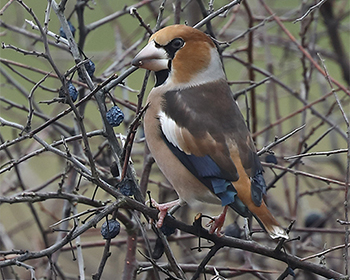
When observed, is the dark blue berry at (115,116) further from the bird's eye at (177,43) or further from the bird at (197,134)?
the bird's eye at (177,43)

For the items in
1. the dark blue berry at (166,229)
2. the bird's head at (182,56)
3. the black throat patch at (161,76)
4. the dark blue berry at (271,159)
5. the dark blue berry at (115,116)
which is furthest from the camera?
the dark blue berry at (271,159)

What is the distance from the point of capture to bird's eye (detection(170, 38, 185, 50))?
9.61 feet

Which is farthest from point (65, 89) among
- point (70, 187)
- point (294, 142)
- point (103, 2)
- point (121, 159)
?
point (294, 142)

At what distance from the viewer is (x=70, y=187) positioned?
11.7ft

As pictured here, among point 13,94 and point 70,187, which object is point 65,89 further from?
point 13,94

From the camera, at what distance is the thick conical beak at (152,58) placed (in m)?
2.72

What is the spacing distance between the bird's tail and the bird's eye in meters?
0.99

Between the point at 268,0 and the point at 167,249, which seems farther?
the point at 268,0

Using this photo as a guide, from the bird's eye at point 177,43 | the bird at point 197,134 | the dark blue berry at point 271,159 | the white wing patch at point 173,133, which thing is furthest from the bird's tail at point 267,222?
the bird's eye at point 177,43

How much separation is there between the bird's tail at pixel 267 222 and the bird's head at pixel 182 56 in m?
0.89

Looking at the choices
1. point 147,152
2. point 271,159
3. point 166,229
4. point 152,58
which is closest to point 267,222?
point 166,229

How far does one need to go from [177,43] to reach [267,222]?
1.10 metres

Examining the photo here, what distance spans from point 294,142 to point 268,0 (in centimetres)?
170

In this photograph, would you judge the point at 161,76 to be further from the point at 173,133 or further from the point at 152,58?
the point at 173,133
